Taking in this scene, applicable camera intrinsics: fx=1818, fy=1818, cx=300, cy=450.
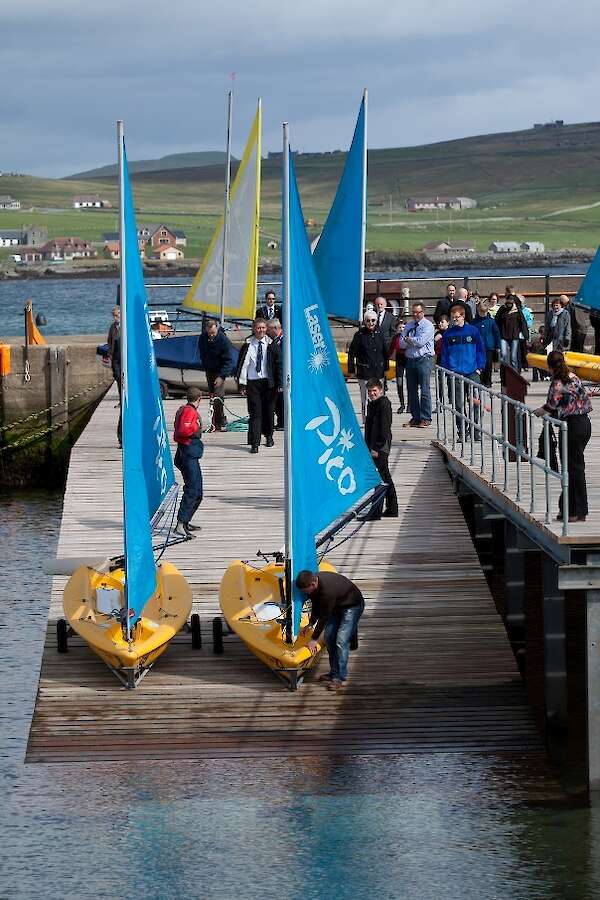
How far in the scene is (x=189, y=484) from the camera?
926 inches

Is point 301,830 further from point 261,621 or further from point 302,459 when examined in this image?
point 302,459

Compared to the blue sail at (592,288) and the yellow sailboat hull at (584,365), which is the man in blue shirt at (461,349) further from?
the yellow sailboat hull at (584,365)

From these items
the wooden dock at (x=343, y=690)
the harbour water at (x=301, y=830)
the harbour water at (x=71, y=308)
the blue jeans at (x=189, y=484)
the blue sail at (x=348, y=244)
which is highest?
the blue sail at (x=348, y=244)

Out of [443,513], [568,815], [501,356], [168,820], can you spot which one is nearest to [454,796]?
[568,815]

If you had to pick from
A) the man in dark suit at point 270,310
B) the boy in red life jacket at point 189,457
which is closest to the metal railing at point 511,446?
the boy in red life jacket at point 189,457

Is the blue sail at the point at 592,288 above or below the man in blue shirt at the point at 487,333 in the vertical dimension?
above

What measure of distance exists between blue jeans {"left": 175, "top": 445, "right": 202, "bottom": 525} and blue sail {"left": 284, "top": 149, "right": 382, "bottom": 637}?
392cm

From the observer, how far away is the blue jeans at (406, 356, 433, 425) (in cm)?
2964

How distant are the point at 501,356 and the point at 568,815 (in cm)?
1875

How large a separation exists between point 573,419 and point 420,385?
11.0m

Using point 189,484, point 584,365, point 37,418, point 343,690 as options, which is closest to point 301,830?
point 343,690

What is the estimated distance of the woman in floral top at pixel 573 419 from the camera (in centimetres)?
1927

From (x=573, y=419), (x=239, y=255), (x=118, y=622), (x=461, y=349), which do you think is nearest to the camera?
(x=573, y=419)

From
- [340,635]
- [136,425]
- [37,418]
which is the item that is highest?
[136,425]
